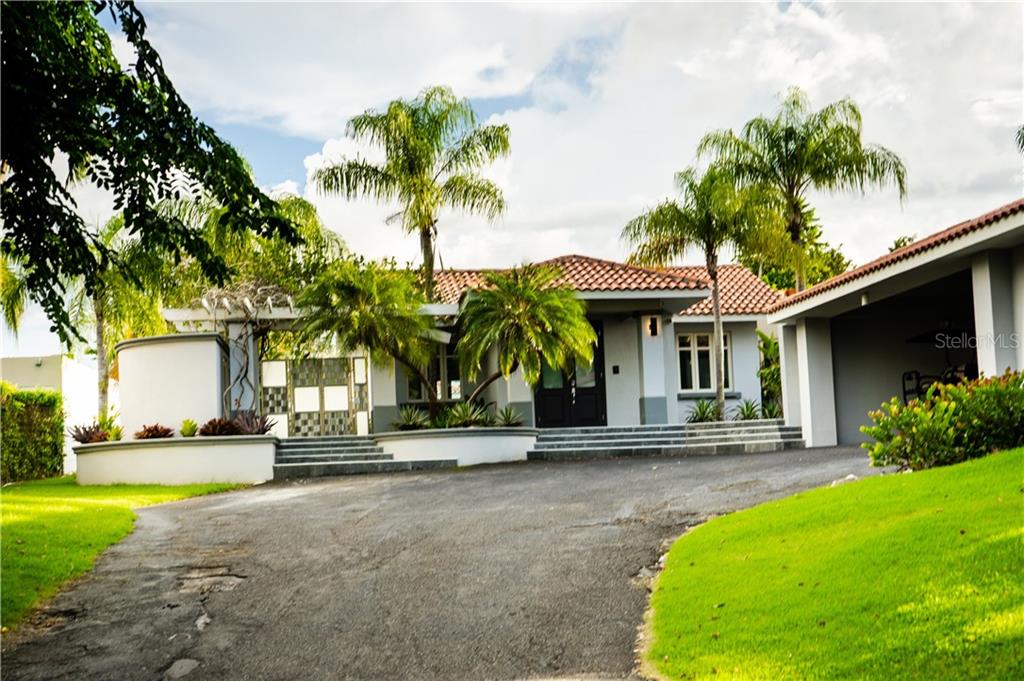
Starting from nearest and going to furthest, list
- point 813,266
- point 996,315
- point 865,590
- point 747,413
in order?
point 865,590 < point 996,315 < point 747,413 < point 813,266

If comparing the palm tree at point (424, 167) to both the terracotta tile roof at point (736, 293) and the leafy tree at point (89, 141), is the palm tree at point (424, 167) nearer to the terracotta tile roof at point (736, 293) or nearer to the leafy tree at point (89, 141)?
the terracotta tile roof at point (736, 293)

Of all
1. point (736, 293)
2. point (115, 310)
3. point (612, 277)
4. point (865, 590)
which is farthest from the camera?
point (736, 293)

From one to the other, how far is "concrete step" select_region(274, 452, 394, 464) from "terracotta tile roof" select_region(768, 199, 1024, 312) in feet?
30.4

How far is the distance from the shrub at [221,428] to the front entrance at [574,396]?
7.63 meters

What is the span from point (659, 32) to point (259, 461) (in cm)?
1151

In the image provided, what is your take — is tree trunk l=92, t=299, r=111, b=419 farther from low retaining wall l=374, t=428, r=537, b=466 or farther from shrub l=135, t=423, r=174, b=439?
low retaining wall l=374, t=428, r=537, b=466

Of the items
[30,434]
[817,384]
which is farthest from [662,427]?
[30,434]

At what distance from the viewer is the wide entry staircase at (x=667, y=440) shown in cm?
2073

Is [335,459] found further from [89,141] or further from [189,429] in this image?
[89,141]

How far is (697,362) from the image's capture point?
2930 cm

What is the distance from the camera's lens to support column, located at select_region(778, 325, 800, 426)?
22.0 meters

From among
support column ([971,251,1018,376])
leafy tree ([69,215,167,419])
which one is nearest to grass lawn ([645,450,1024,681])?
support column ([971,251,1018,376])

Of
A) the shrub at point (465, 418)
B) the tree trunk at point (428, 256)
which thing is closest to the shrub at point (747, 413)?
the shrub at point (465, 418)

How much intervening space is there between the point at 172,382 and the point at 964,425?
16146 mm
